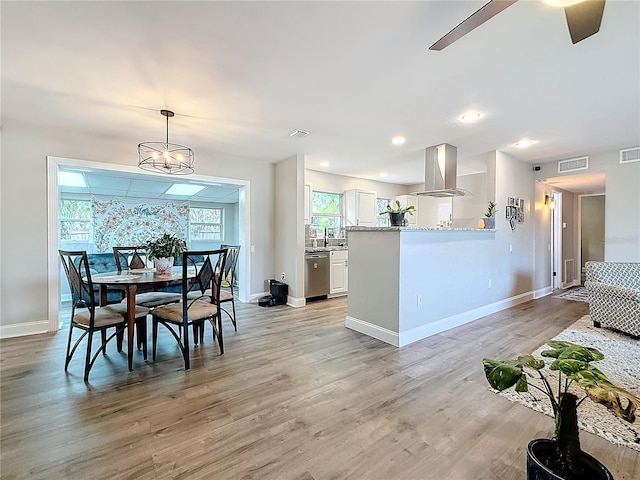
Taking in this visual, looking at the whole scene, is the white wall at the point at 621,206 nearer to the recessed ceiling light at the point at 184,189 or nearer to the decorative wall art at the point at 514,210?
the decorative wall art at the point at 514,210

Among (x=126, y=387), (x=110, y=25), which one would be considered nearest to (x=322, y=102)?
(x=110, y=25)

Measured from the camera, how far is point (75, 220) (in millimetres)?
6742

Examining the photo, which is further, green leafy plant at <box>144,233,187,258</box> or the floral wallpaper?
the floral wallpaper

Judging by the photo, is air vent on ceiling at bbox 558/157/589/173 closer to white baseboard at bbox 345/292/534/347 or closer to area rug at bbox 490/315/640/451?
area rug at bbox 490/315/640/451

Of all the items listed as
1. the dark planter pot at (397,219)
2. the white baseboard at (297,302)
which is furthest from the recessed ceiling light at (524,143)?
the white baseboard at (297,302)

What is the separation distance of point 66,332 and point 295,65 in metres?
4.13

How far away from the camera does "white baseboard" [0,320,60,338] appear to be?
3.51 m

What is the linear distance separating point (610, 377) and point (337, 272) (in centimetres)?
396

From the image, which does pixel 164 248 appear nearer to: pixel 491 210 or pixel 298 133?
pixel 298 133

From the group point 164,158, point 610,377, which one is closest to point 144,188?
point 164,158

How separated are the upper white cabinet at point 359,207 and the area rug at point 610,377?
4188mm

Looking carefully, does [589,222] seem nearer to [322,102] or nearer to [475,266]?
[475,266]

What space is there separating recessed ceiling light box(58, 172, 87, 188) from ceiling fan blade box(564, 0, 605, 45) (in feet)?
21.5

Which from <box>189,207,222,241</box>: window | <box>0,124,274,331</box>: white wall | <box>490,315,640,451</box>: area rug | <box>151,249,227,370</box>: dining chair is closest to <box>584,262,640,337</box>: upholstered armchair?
<box>490,315,640,451</box>: area rug
